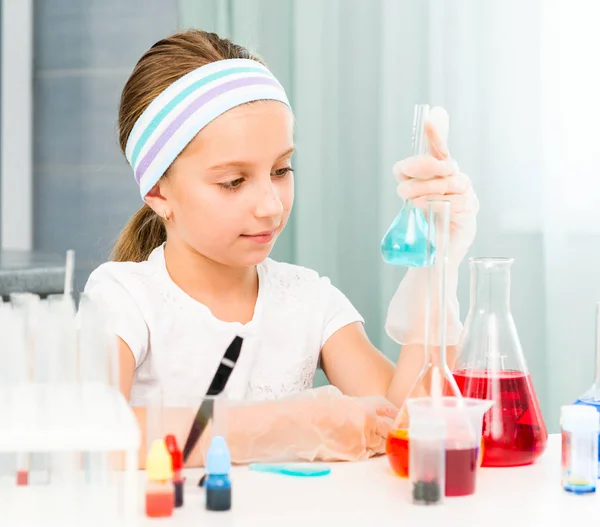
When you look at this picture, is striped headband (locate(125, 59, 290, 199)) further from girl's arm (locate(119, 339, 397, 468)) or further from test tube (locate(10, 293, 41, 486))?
test tube (locate(10, 293, 41, 486))

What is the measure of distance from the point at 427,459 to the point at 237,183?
0.53 meters

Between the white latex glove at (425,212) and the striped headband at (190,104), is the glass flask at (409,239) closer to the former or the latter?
the white latex glove at (425,212)

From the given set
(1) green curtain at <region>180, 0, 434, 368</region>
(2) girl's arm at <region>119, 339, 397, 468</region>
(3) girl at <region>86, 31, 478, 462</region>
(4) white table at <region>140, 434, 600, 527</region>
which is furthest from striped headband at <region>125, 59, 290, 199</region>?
(1) green curtain at <region>180, 0, 434, 368</region>

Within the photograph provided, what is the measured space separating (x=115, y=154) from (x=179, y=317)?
1431mm

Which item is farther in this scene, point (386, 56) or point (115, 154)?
point (115, 154)

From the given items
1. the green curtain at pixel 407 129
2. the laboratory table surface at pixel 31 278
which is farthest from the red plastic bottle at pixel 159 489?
the green curtain at pixel 407 129

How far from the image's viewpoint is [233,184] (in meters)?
1.17

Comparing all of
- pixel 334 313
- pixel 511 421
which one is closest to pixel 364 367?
pixel 334 313

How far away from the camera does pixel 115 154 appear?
8.57 ft

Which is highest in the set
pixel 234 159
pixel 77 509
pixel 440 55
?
pixel 440 55

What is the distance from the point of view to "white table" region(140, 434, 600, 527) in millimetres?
720

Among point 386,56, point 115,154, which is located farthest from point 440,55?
point 115,154

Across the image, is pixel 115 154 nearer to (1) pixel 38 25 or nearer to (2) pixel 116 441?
(1) pixel 38 25

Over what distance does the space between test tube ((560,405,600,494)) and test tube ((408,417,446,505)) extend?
0.12m
